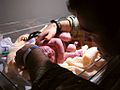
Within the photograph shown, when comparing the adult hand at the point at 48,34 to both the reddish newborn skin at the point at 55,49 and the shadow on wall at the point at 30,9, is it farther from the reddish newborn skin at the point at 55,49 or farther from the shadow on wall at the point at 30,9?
the shadow on wall at the point at 30,9

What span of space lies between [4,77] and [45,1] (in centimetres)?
64

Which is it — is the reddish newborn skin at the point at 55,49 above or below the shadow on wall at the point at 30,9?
below

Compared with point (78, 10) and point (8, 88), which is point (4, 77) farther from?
point (78, 10)

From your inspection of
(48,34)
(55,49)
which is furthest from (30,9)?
(55,49)

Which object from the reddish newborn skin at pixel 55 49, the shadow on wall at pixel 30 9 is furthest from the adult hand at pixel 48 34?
the shadow on wall at pixel 30 9

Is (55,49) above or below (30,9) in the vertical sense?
below

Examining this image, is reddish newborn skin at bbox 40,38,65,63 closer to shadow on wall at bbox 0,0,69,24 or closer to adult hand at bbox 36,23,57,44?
adult hand at bbox 36,23,57,44

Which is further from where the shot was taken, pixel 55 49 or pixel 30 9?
pixel 30 9

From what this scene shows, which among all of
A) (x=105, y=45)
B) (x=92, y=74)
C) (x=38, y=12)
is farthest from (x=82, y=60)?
(x=38, y=12)

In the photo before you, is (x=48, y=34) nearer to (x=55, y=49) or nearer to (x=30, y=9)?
(x=55, y=49)

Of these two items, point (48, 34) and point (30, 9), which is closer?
point (48, 34)

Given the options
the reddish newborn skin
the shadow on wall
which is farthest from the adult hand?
the shadow on wall

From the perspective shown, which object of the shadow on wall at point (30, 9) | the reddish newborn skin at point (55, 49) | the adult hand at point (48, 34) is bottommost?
the reddish newborn skin at point (55, 49)

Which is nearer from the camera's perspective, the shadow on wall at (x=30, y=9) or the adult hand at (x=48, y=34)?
the adult hand at (x=48, y=34)
